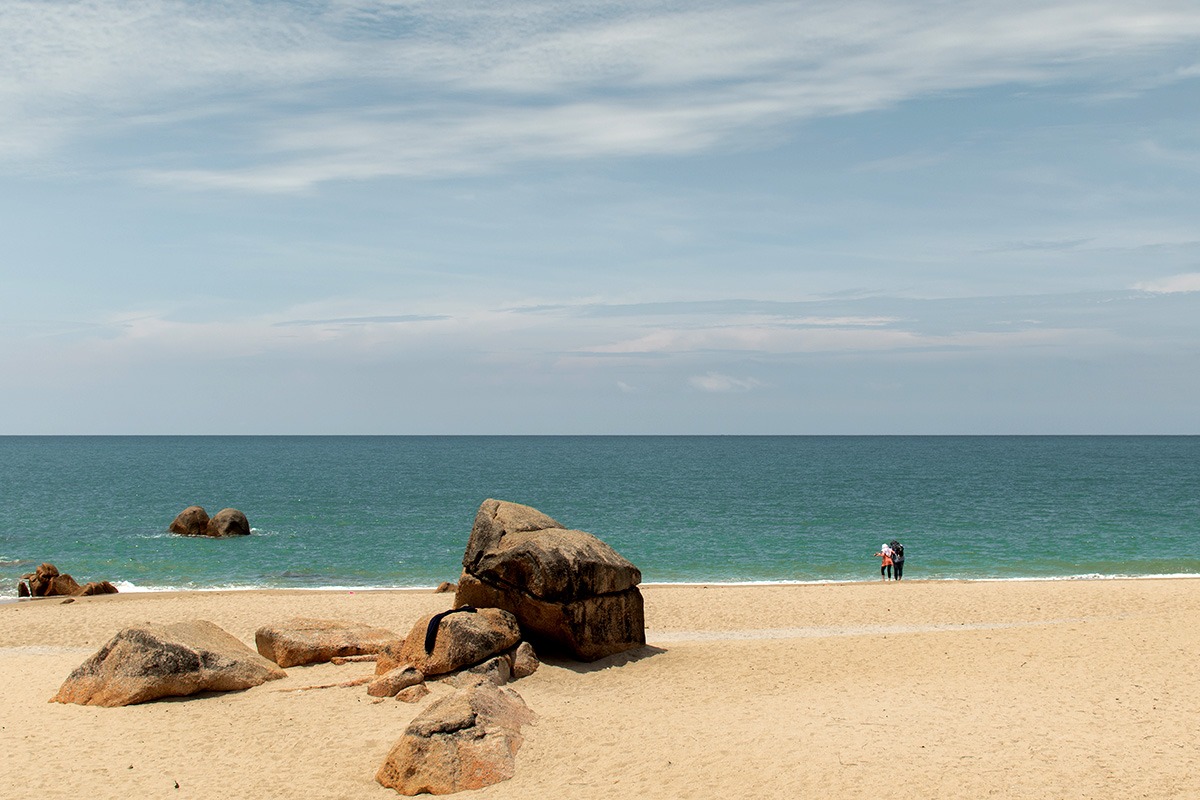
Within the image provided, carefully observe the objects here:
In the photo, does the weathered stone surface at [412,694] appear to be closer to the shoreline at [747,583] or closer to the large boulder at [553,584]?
the large boulder at [553,584]

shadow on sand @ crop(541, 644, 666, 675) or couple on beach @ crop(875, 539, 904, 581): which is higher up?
couple on beach @ crop(875, 539, 904, 581)

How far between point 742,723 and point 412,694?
5.99 m

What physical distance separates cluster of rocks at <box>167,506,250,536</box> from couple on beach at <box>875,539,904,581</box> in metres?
35.8

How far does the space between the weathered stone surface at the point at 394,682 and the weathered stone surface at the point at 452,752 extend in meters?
3.10

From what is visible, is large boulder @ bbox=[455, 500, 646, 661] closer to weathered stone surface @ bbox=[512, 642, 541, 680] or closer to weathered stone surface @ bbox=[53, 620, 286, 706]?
weathered stone surface @ bbox=[512, 642, 541, 680]

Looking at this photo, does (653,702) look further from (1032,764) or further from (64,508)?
(64,508)

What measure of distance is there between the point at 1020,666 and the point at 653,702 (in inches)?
327

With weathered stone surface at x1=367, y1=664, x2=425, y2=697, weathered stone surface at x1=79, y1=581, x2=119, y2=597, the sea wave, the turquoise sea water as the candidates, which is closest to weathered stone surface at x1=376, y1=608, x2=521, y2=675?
weathered stone surface at x1=367, y1=664, x2=425, y2=697

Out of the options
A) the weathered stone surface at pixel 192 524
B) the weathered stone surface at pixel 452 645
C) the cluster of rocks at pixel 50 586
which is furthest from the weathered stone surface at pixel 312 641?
the weathered stone surface at pixel 192 524

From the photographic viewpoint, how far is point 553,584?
20125 millimetres

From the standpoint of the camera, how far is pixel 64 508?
6956 centimetres

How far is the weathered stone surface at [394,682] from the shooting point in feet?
57.0

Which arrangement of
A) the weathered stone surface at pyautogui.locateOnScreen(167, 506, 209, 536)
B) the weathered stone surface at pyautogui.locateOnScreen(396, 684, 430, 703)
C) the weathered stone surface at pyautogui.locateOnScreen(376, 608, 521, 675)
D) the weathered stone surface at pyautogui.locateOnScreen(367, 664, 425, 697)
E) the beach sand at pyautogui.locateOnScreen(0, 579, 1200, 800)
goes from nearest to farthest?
1. the beach sand at pyautogui.locateOnScreen(0, 579, 1200, 800)
2. the weathered stone surface at pyautogui.locateOnScreen(396, 684, 430, 703)
3. the weathered stone surface at pyautogui.locateOnScreen(367, 664, 425, 697)
4. the weathered stone surface at pyautogui.locateOnScreen(376, 608, 521, 675)
5. the weathered stone surface at pyautogui.locateOnScreen(167, 506, 209, 536)

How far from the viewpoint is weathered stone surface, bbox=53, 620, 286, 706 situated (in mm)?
17172
